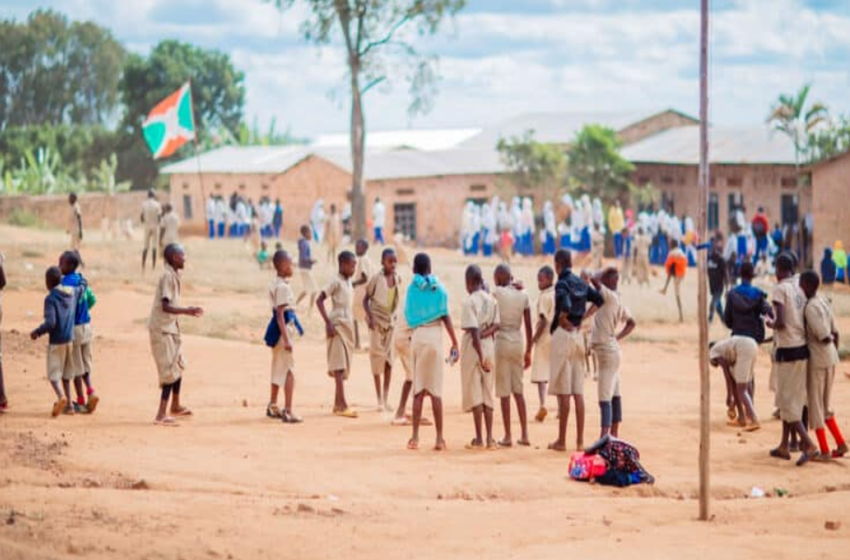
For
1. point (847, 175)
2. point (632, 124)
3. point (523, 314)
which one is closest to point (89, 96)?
point (632, 124)

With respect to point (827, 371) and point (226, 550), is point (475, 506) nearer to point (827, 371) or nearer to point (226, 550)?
point (226, 550)

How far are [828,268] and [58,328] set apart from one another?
22.4 meters

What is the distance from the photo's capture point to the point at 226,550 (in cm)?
880

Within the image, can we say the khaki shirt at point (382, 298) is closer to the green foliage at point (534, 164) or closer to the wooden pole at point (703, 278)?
the wooden pole at point (703, 278)

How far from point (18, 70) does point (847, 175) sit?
6168 centimetres

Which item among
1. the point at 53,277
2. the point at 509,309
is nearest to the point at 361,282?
the point at 509,309

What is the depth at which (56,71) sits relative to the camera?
282 feet

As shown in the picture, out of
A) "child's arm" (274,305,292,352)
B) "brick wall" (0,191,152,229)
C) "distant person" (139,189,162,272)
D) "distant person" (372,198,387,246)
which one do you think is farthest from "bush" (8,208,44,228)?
"child's arm" (274,305,292,352)

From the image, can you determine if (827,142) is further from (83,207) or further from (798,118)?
(83,207)

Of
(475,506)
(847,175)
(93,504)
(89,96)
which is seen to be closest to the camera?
(93,504)

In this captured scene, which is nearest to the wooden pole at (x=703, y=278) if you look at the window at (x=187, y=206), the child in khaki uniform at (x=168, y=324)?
the child in khaki uniform at (x=168, y=324)

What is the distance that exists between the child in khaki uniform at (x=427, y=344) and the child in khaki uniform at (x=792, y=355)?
2.93 m

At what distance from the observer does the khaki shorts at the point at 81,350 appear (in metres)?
13.7

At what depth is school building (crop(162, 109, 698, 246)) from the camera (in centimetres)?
4707
